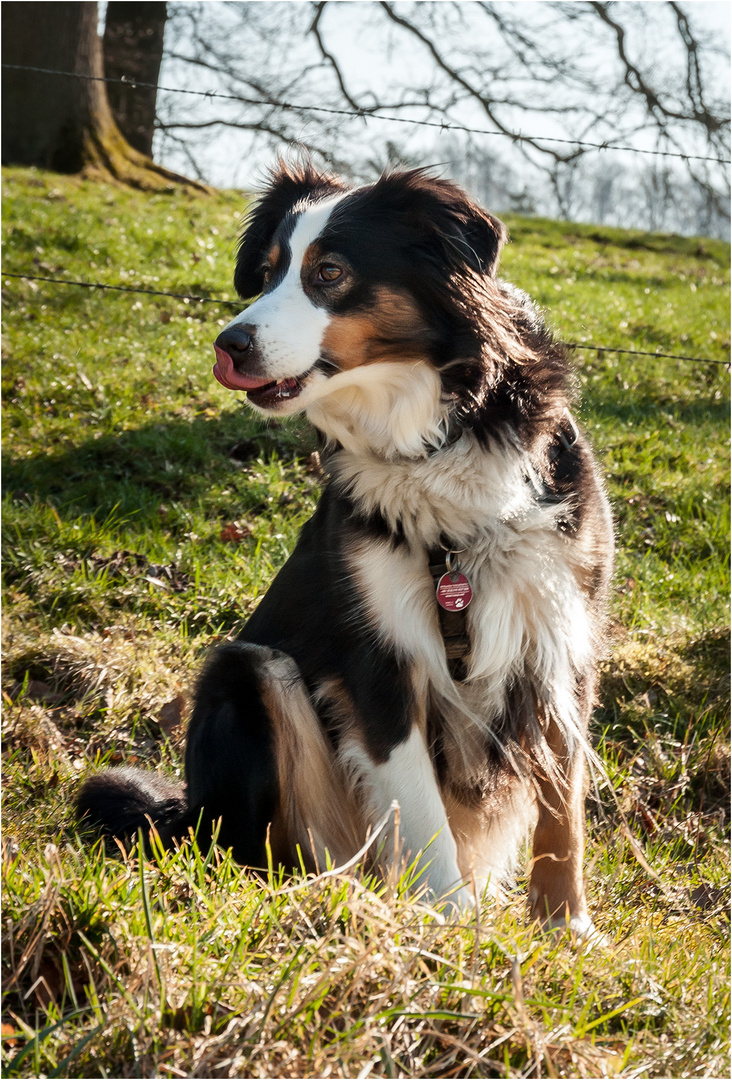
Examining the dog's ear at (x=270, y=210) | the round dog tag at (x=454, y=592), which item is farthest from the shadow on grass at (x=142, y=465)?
the round dog tag at (x=454, y=592)

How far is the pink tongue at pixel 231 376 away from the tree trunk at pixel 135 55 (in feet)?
31.5

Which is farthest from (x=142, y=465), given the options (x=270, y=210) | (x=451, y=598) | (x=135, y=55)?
(x=135, y=55)

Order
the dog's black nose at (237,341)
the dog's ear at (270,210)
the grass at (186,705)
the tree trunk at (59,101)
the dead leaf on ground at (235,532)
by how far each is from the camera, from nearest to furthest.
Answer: the grass at (186,705) < the dog's black nose at (237,341) < the dog's ear at (270,210) < the dead leaf on ground at (235,532) < the tree trunk at (59,101)

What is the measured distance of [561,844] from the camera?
2.68 metres

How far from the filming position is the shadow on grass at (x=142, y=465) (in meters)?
4.90

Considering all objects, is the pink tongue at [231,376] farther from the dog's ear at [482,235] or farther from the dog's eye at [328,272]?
the dog's ear at [482,235]

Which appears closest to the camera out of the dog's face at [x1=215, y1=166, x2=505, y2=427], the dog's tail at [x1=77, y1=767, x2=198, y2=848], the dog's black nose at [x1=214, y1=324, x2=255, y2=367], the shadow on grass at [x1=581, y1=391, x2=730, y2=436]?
the dog's black nose at [x1=214, y1=324, x2=255, y2=367]

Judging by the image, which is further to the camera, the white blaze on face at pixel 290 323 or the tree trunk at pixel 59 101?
the tree trunk at pixel 59 101

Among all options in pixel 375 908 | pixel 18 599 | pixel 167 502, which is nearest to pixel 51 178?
pixel 167 502

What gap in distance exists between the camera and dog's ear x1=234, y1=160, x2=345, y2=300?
307cm

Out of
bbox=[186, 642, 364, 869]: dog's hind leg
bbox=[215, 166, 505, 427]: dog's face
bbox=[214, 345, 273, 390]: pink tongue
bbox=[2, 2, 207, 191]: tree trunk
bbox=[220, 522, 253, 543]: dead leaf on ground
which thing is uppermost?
bbox=[2, 2, 207, 191]: tree trunk

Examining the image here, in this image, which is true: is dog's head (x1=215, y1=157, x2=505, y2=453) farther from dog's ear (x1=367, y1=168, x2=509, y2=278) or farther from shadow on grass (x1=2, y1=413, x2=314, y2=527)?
shadow on grass (x1=2, y1=413, x2=314, y2=527)

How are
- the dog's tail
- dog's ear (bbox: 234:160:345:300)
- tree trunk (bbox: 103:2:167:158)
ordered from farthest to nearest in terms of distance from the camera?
tree trunk (bbox: 103:2:167:158)
dog's ear (bbox: 234:160:345:300)
the dog's tail

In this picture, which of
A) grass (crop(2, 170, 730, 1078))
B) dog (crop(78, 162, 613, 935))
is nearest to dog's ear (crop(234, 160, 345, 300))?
dog (crop(78, 162, 613, 935))
